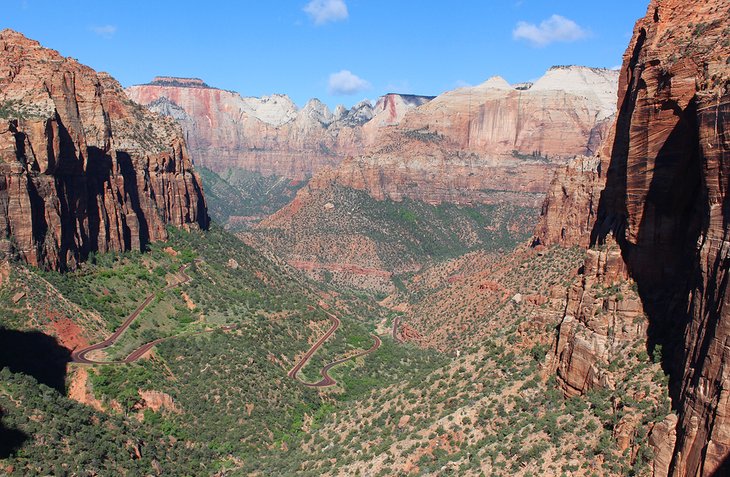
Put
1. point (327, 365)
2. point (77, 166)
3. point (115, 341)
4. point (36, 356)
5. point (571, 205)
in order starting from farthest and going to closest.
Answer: point (571, 205) → point (327, 365) → point (77, 166) → point (115, 341) → point (36, 356)

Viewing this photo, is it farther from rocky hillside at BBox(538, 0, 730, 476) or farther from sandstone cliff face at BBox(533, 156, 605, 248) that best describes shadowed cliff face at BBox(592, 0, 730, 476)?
sandstone cliff face at BBox(533, 156, 605, 248)

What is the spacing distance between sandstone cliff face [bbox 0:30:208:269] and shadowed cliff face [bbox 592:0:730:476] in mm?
64490

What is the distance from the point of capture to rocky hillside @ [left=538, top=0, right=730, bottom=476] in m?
30.7

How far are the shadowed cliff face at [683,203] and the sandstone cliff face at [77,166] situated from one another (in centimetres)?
6449

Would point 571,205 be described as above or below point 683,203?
below

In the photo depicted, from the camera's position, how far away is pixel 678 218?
3875 cm

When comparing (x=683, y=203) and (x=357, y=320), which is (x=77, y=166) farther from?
(x=683, y=203)

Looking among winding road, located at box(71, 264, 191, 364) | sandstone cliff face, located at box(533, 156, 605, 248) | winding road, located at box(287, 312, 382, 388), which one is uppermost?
sandstone cliff face, located at box(533, 156, 605, 248)

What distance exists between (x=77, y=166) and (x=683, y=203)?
77.2m

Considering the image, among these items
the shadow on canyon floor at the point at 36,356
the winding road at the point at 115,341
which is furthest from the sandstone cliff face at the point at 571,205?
the shadow on canyon floor at the point at 36,356

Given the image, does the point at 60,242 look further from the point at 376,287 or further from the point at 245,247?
the point at 376,287

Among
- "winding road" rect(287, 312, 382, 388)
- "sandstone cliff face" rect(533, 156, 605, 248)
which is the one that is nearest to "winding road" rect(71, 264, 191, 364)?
"winding road" rect(287, 312, 382, 388)

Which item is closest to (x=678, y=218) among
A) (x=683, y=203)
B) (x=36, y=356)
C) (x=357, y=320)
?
(x=683, y=203)

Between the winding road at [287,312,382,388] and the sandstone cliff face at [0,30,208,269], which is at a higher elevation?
the sandstone cliff face at [0,30,208,269]
